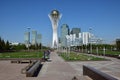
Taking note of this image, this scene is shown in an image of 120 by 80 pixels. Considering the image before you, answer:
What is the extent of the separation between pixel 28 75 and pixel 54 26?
155m

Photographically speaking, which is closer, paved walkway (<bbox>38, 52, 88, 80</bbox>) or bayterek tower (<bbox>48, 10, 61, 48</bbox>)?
paved walkway (<bbox>38, 52, 88, 80</bbox>)

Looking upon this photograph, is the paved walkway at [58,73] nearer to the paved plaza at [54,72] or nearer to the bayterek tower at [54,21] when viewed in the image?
the paved plaza at [54,72]

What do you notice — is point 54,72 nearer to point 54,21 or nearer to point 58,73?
point 58,73

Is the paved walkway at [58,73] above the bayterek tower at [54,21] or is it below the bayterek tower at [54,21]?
below

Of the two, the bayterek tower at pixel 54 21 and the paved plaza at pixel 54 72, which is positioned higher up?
the bayterek tower at pixel 54 21

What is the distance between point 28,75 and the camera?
1655 cm

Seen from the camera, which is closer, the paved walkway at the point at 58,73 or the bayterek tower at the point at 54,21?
the paved walkway at the point at 58,73

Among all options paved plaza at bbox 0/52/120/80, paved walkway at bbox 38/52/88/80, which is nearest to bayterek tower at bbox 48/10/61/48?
paved plaza at bbox 0/52/120/80

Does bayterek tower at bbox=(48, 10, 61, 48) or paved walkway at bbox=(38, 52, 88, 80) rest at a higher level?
bayterek tower at bbox=(48, 10, 61, 48)

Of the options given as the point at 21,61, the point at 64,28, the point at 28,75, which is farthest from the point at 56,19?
the point at 28,75

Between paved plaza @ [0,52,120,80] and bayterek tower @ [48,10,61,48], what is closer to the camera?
paved plaza @ [0,52,120,80]

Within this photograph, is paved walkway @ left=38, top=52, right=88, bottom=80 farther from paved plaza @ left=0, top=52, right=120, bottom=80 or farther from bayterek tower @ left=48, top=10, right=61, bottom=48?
bayterek tower @ left=48, top=10, right=61, bottom=48

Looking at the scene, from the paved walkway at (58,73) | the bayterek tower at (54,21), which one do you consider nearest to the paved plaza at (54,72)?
the paved walkway at (58,73)

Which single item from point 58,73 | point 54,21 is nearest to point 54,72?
point 58,73
